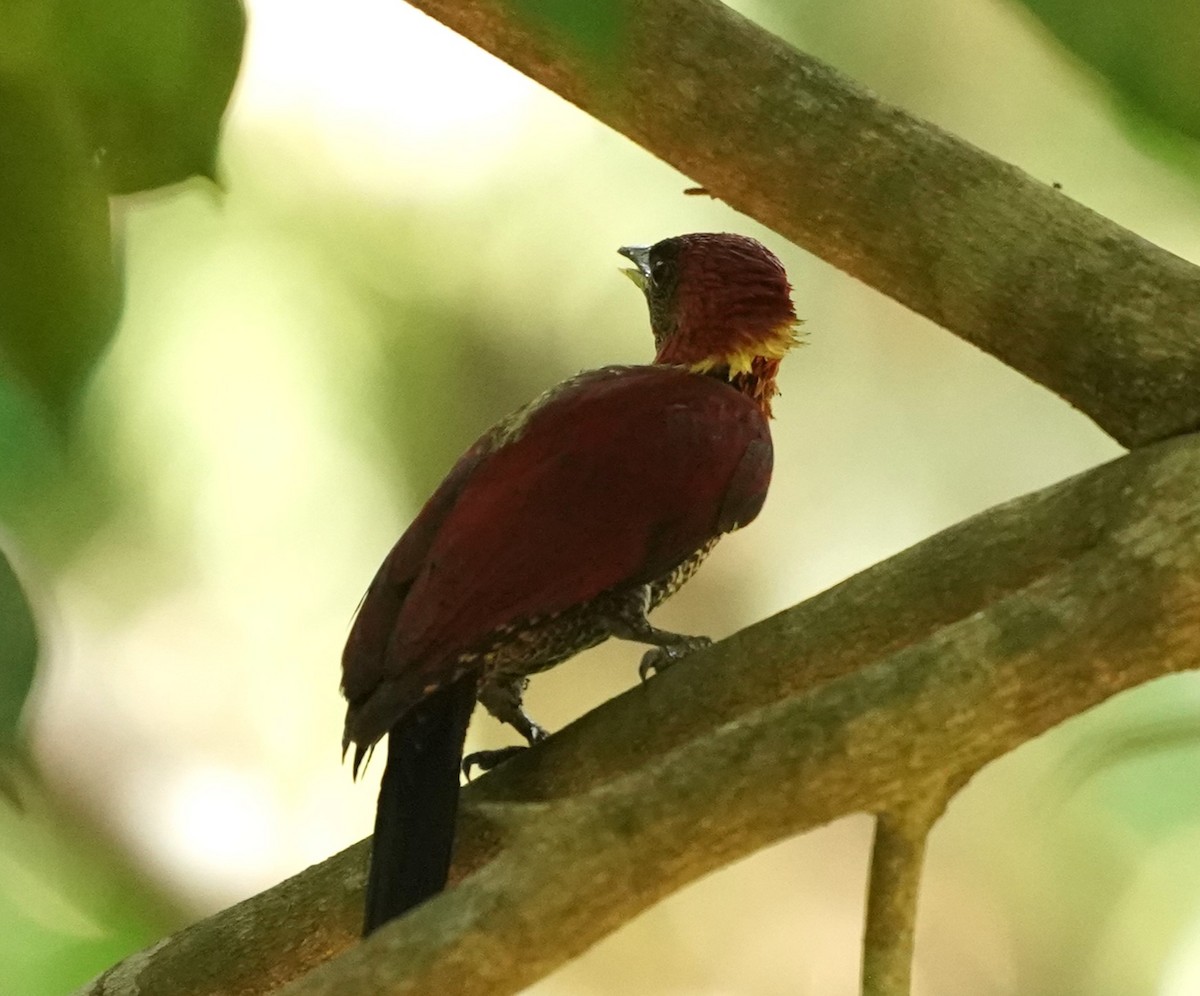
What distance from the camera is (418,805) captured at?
1.21 meters

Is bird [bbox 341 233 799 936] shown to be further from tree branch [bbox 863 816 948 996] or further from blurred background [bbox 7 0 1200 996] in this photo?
blurred background [bbox 7 0 1200 996]

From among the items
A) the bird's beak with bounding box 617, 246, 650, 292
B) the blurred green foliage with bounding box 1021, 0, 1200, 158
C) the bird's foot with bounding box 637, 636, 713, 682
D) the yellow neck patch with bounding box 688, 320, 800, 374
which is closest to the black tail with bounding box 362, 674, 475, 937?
the bird's foot with bounding box 637, 636, 713, 682

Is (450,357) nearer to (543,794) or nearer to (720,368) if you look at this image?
(720,368)

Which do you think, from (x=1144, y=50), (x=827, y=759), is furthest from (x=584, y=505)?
(x=1144, y=50)

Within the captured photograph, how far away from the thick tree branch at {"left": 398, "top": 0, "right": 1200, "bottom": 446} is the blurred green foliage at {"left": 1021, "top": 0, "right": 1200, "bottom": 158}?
568 millimetres

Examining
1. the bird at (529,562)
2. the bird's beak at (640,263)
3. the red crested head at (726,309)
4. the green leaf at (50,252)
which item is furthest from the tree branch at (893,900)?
the bird's beak at (640,263)

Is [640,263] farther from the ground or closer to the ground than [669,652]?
farther from the ground

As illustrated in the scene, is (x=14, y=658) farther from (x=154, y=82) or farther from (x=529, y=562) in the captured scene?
(x=529, y=562)

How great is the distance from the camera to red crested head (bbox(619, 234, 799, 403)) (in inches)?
61.9

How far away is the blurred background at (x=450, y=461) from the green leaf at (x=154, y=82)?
142cm

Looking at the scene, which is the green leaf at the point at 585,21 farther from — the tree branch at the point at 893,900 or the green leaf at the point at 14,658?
the tree branch at the point at 893,900

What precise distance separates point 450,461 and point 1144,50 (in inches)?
79.0

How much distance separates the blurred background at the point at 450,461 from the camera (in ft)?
7.86

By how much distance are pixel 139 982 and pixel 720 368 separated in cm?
81
